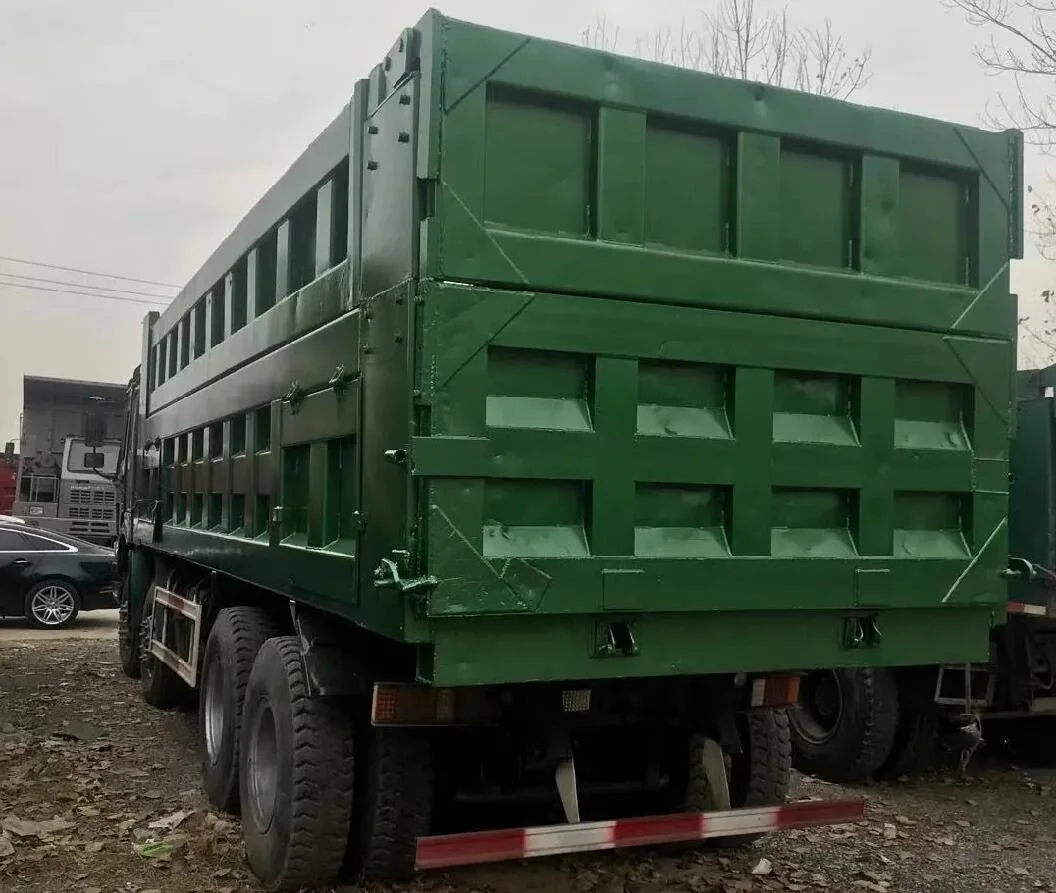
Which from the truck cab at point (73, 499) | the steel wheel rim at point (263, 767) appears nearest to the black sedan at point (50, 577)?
the truck cab at point (73, 499)

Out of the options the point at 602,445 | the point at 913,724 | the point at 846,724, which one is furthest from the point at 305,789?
the point at 913,724

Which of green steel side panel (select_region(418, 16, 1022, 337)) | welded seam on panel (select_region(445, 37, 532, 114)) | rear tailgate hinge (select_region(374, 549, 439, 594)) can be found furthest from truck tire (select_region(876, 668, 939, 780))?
welded seam on panel (select_region(445, 37, 532, 114))

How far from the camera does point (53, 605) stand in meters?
14.2

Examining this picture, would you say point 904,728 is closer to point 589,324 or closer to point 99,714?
point 589,324

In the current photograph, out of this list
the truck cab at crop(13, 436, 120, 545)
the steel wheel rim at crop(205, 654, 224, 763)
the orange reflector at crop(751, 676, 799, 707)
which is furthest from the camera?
the truck cab at crop(13, 436, 120, 545)

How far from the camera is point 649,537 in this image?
3568 millimetres

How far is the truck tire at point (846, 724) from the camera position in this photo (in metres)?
6.52

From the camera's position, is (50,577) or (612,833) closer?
(612,833)

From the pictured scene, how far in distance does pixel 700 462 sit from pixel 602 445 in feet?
1.20

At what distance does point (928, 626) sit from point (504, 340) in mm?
1953

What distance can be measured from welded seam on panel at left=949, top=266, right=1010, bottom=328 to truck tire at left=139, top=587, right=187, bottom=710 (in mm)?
6326

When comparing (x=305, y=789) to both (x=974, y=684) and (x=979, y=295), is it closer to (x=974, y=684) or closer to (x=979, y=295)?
(x=979, y=295)

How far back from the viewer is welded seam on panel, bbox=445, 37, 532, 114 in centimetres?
335

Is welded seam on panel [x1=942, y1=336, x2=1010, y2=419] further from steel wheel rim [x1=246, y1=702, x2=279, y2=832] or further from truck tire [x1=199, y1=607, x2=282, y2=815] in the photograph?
truck tire [x1=199, y1=607, x2=282, y2=815]
